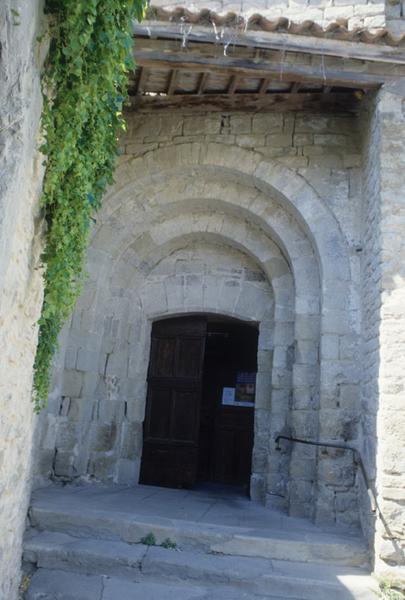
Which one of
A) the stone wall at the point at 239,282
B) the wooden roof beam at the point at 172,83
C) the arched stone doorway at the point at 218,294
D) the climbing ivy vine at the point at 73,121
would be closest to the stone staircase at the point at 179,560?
the stone wall at the point at 239,282

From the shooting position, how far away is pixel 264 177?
5.75m

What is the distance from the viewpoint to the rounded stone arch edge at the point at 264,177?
5.49m

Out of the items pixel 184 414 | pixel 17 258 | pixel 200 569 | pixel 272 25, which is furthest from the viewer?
pixel 184 414

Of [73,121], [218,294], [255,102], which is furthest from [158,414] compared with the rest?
[73,121]

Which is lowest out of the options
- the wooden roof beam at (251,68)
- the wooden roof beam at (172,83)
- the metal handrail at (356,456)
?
the metal handrail at (356,456)

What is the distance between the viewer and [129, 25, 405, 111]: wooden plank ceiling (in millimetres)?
4785

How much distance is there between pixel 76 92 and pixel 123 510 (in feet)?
11.5

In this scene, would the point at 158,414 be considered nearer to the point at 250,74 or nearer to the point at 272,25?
the point at 250,74

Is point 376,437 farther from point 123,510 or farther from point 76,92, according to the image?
point 76,92

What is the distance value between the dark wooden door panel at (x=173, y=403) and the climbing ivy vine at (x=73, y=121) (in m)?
2.86

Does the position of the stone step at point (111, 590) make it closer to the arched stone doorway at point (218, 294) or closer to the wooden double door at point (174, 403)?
the arched stone doorway at point (218, 294)

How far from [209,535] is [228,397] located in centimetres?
470

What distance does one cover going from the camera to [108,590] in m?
3.79

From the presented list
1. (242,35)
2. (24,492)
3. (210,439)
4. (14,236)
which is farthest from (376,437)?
(210,439)
